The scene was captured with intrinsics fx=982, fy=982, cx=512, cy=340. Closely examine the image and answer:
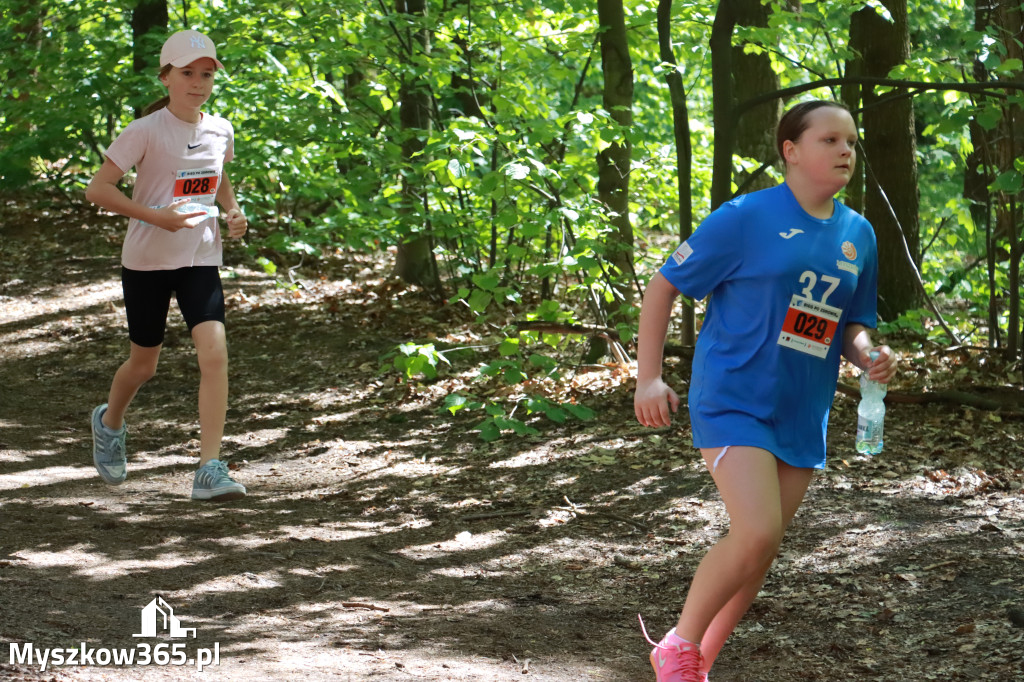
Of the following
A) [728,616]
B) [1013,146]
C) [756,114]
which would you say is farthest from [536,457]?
[756,114]

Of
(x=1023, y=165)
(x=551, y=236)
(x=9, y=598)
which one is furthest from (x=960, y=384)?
A: (x=9, y=598)

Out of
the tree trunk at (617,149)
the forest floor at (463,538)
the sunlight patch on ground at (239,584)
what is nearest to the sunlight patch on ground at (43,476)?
the forest floor at (463,538)

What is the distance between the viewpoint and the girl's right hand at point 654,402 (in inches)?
108

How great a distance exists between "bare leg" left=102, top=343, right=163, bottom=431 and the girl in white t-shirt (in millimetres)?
51

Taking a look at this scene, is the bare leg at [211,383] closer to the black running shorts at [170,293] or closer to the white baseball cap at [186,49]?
the black running shorts at [170,293]

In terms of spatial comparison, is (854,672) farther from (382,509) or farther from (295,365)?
(295,365)

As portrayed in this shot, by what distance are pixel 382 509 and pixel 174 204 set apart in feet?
6.60

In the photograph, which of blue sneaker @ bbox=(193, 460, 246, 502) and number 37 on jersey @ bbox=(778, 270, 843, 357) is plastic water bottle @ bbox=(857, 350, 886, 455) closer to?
number 37 on jersey @ bbox=(778, 270, 843, 357)

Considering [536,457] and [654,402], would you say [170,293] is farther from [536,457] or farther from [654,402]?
[654,402]

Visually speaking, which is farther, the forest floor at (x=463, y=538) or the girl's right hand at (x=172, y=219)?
the girl's right hand at (x=172, y=219)

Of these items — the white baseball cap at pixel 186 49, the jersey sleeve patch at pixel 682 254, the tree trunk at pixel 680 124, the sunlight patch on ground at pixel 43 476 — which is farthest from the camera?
the tree trunk at pixel 680 124

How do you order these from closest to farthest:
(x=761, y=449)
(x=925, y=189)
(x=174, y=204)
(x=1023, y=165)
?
(x=761, y=449) < (x=174, y=204) < (x=1023, y=165) < (x=925, y=189)

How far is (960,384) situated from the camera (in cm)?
675

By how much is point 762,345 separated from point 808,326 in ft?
0.48
